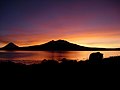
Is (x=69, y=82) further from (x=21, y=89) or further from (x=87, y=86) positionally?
(x=21, y=89)

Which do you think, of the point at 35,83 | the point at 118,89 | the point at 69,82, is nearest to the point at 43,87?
the point at 35,83

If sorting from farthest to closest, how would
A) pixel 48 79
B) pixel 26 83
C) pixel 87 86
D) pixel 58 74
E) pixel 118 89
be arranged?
pixel 58 74 < pixel 48 79 < pixel 26 83 < pixel 87 86 < pixel 118 89

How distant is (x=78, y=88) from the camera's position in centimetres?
1259

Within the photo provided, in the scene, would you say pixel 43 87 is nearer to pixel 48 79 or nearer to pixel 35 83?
pixel 35 83

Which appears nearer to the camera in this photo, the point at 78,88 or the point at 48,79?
the point at 78,88

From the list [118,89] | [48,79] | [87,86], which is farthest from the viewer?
[48,79]

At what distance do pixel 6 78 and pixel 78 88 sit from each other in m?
6.61

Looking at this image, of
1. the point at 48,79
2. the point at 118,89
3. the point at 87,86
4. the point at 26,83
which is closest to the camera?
the point at 118,89

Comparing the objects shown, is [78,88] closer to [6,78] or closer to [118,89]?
[118,89]

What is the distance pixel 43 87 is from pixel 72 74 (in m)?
4.68

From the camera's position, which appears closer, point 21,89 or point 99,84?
point 21,89

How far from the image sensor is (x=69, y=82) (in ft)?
46.8

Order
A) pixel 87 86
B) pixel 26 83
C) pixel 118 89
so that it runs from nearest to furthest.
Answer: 1. pixel 118 89
2. pixel 87 86
3. pixel 26 83

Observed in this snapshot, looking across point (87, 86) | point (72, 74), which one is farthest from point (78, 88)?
point (72, 74)
